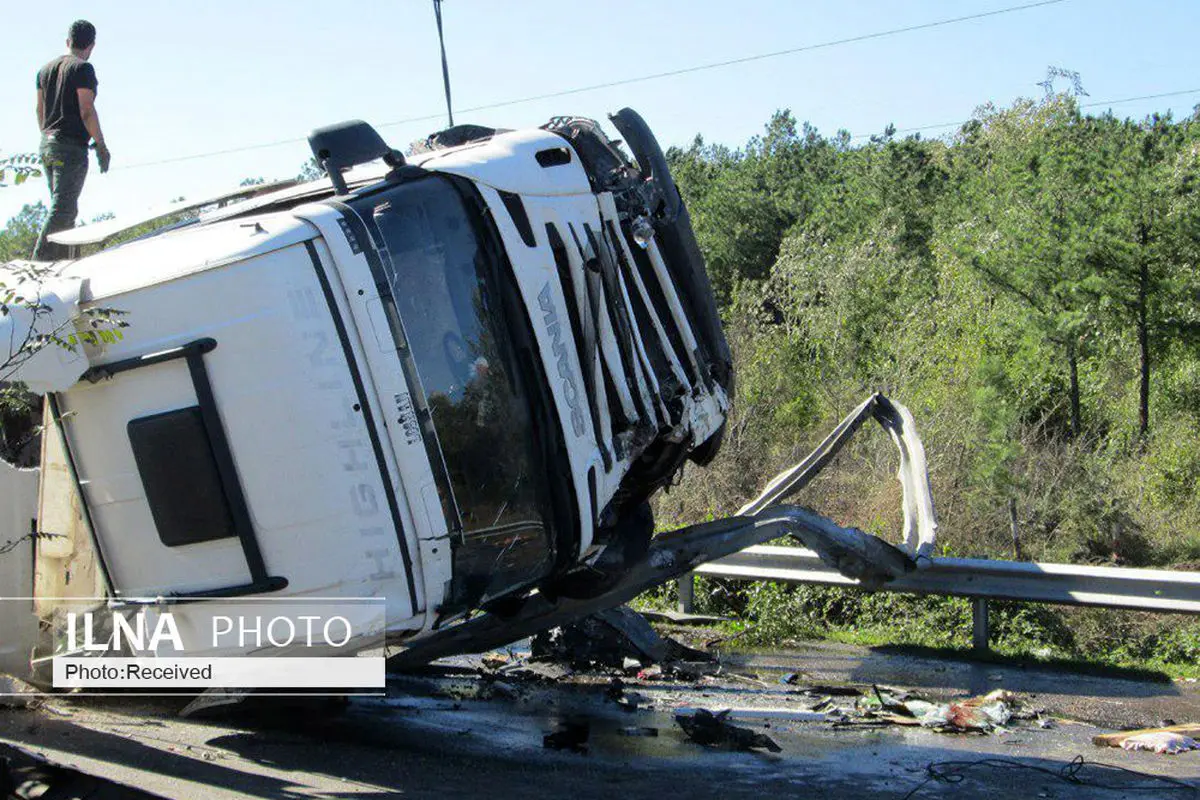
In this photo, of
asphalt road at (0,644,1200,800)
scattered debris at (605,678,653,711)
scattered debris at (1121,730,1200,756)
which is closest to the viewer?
asphalt road at (0,644,1200,800)

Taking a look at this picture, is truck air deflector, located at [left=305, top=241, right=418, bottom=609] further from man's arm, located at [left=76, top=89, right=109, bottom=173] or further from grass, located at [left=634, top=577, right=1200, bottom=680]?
grass, located at [left=634, top=577, right=1200, bottom=680]

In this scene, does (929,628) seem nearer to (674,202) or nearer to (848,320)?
(674,202)

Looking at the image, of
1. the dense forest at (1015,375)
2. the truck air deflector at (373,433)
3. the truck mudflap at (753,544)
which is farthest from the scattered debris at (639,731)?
the dense forest at (1015,375)

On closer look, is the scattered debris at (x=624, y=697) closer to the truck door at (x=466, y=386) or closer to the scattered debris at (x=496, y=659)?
the scattered debris at (x=496, y=659)

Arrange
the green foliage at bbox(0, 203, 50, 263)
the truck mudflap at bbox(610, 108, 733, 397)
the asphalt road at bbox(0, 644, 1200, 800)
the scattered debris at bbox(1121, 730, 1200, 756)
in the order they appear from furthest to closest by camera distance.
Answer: the green foliage at bbox(0, 203, 50, 263) → the truck mudflap at bbox(610, 108, 733, 397) → the scattered debris at bbox(1121, 730, 1200, 756) → the asphalt road at bbox(0, 644, 1200, 800)

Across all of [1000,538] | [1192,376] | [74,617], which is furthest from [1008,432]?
[74,617]

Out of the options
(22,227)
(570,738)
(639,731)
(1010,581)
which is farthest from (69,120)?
(22,227)

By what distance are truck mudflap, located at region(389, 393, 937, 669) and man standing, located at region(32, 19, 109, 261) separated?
3.39 m

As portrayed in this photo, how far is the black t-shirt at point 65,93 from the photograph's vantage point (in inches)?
297

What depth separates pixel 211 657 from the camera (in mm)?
4664

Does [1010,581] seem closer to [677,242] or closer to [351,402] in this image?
[677,242]

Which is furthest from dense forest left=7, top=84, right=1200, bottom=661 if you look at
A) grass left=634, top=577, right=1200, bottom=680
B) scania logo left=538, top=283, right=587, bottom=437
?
scania logo left=538, top=283, right=587, bottom=437

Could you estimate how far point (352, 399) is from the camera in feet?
15.3

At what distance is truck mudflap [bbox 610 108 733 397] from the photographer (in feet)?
21.4
